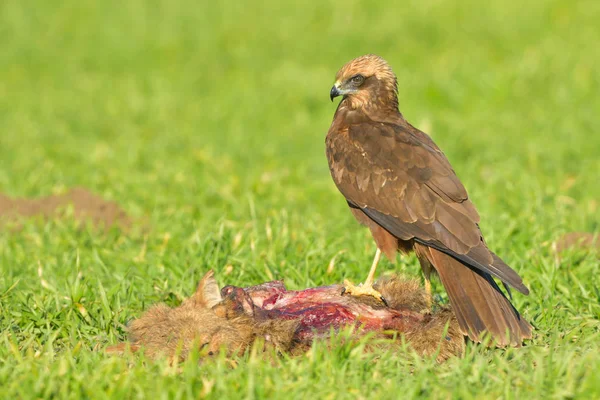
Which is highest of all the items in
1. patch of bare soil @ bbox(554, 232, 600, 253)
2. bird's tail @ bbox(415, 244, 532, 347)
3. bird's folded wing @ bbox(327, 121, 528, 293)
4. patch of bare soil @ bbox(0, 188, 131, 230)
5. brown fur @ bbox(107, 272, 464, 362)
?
bird's folded wing @ bbox(327, 121, 528, 293)

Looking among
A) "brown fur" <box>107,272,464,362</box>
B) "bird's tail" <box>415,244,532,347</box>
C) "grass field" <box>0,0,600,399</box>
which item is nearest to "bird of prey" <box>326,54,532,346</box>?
"bird's tail" <box>415,244,532,347</box>

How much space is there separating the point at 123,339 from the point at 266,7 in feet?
47.4

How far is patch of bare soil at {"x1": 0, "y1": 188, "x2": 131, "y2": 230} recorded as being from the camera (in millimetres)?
7797

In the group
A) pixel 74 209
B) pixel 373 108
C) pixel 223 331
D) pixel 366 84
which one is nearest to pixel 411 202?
pixel 373 108

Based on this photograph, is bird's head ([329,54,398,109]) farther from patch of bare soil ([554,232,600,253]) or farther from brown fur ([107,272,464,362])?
brown fur ([107,272,464,362])

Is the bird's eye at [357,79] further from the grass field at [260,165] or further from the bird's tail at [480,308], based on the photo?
the bird's tail at [480,308]

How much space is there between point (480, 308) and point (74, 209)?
454 centimetres

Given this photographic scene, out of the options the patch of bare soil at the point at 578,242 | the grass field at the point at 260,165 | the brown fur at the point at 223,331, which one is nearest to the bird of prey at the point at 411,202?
the brown fur at the point at 223,331

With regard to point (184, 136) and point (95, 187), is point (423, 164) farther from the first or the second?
point (184, 136)

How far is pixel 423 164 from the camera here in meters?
5.38

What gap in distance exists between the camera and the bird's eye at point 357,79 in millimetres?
6234

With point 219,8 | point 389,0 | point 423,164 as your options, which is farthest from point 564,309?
point 219,8

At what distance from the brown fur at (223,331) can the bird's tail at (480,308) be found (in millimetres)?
106

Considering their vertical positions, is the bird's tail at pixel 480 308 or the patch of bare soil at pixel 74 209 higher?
the bird's tail at pixel 480 308
